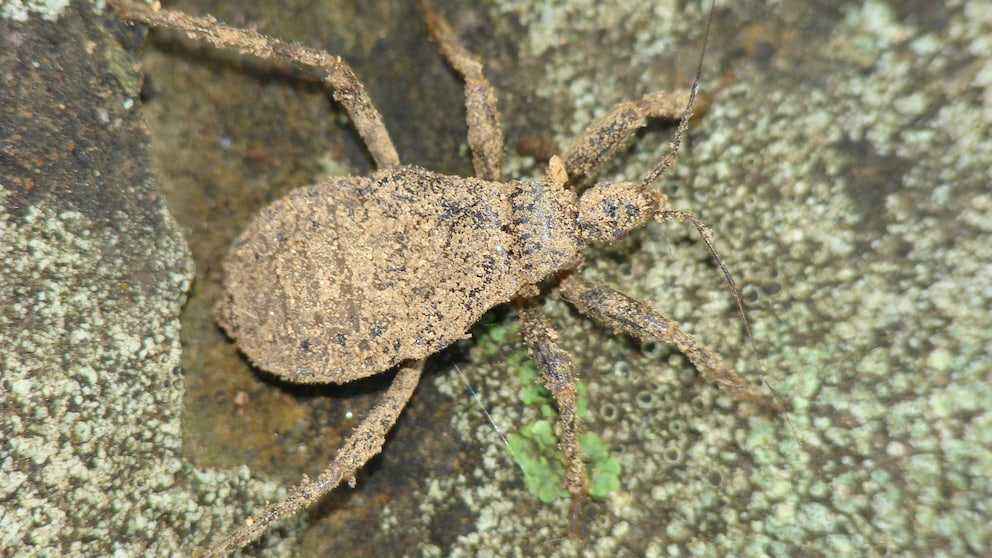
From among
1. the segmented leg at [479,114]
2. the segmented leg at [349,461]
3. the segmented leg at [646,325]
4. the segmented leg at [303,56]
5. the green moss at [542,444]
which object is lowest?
the segmented leg at [349,461]

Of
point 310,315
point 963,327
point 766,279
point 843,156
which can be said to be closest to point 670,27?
point 843,156

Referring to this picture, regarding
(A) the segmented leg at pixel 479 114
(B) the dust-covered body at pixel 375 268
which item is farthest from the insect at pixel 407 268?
(A) the segmented leg at pixel 479 114

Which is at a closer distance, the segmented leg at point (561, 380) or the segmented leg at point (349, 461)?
the segmented leg at point (349, 461)

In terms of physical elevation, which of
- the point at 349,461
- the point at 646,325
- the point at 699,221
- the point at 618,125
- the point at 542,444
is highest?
the point at 618,125

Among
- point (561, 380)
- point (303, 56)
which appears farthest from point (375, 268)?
point (303, 56)

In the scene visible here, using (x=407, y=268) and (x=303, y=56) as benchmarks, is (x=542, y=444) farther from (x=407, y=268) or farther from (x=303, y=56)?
(x=303, y=56)

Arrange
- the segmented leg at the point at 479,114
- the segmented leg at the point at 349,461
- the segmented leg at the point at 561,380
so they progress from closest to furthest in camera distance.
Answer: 1. the segmented leg at the point at 349,461
2. the segmented leg at the point at 561,380
3. the segmented leg at the point at 479,114

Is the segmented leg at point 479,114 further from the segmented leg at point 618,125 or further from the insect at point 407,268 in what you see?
the segmented leg at point 618,125

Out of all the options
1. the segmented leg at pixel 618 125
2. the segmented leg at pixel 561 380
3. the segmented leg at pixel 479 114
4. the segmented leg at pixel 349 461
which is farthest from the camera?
the segmented leg at pixel 479 114
